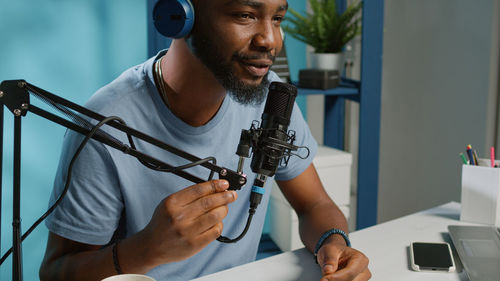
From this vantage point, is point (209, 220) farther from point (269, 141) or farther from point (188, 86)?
point (188, 86)

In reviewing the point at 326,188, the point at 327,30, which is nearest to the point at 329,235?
the point at 326,188

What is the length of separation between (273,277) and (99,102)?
53 centimetres

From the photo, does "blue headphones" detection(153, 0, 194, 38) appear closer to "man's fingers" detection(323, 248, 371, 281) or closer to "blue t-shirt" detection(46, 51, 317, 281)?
"blue t-shirt" detection(46, 51, 317, 281)

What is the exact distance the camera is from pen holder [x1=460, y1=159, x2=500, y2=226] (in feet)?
3.73

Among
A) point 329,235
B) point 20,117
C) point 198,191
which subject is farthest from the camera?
point 329,235

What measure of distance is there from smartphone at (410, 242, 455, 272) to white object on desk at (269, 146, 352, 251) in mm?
1069

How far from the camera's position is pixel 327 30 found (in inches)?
87.0

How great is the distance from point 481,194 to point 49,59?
63.7 inches

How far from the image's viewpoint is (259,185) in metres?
0.75

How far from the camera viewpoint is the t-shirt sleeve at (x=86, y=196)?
0.97m

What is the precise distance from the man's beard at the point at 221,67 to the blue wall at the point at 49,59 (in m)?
Result: 1.13

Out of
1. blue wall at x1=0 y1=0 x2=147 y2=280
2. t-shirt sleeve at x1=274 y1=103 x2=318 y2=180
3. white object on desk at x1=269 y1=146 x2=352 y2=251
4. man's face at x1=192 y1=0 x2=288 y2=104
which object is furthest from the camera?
white object on desk at x1=269 y1=146 x2=352 y2=251

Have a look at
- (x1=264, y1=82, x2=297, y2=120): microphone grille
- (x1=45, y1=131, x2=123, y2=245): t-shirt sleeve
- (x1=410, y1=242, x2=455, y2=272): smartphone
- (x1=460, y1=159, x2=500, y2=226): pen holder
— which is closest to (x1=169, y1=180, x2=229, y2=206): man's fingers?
(x1=264, y1=82, x2=297, y2=120): microphone grille

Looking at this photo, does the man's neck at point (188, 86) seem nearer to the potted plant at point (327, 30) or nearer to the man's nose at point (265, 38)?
the man's nose at point (265, 38)
